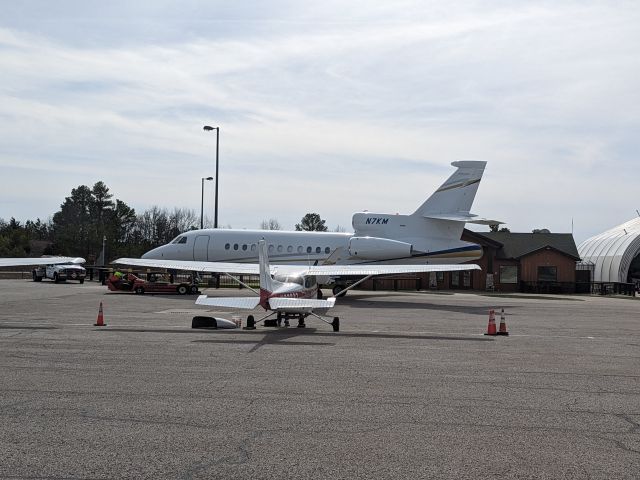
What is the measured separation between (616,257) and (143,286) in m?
46.0

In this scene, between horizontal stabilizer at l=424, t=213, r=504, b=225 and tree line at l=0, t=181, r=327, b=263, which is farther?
tree line at l=0, t=181, r=327, b=263

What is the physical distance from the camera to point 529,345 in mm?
17297

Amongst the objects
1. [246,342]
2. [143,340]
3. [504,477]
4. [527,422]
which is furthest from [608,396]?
[143,340]

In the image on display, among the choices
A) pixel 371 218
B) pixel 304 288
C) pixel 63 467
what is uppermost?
pixel 371 218

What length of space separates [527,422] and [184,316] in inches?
667

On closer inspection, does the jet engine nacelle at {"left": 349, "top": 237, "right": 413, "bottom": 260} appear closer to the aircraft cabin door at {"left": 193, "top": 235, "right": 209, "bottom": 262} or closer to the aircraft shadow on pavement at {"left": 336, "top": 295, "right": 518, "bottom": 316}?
the aircraft shadow on pavement at {"left": 336, "top": 295, "right": 518, "bottom": 316}

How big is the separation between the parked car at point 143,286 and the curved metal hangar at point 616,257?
42.7m

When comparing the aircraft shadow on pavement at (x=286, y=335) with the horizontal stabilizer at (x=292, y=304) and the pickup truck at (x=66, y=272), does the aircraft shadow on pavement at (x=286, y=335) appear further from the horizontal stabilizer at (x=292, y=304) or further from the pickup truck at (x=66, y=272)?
the pickup truck at (x=66, y=272)

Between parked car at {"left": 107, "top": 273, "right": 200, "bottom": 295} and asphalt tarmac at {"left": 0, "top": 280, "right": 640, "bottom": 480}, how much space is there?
66.9 ft

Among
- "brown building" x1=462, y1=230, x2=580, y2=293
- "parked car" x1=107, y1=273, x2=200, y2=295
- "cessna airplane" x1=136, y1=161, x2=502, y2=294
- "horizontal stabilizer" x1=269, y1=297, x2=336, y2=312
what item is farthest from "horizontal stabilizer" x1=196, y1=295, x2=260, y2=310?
"brown building" x1=462, y1=230, x2=580, y2=293

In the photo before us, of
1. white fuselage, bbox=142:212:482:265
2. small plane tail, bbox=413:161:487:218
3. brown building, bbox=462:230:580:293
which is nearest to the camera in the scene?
small plane tail, bbox=413:161:487:218

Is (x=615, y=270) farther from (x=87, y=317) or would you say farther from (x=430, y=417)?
(x=430, y=417)

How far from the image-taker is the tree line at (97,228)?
88.2 meters

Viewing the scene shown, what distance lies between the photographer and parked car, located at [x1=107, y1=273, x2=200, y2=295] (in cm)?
3931
